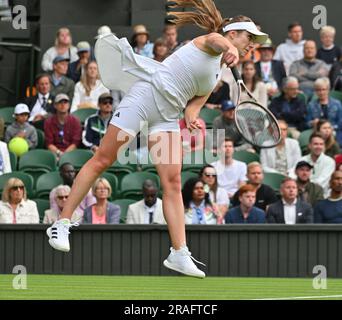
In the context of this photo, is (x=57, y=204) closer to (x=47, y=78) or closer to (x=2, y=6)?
(x=47, y=78)

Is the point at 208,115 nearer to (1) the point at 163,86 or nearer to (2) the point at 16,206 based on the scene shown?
(2) the point at 16,206

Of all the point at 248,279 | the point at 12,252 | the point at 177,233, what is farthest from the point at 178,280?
the point at 177,233

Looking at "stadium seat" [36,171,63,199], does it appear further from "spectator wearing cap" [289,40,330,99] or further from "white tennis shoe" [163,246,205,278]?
"white tennis shoe" [163,246,205,278]

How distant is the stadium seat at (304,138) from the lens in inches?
616

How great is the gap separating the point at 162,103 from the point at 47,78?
7854 millimetres

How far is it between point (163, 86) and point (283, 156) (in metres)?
6.60

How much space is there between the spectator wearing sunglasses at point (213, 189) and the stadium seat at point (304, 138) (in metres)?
1.76

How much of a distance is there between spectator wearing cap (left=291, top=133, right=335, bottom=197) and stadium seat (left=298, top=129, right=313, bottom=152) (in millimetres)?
612

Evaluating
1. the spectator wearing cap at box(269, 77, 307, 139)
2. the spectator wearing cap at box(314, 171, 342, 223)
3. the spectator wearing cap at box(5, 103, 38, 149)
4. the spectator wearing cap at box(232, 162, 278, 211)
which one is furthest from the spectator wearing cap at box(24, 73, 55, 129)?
the spectator wearing cap at box(314, 171, 342, 223)

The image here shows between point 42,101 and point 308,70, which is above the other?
point 308,70

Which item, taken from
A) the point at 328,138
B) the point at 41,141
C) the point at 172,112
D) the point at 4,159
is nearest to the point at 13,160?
the point at 4,159

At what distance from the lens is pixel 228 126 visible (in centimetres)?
1572

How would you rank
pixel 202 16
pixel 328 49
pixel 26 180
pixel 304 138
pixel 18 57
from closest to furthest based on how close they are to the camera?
pixel 202 16, pixel 26 180, pixel 304 138, pixel 328 49, pixel 18 57

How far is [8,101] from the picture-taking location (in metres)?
18.7
